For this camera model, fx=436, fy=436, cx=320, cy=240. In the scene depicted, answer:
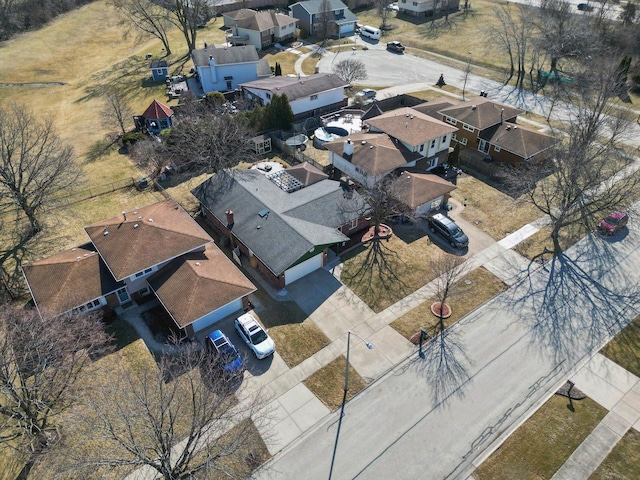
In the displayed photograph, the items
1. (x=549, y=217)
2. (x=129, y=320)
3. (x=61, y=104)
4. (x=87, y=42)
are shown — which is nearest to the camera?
(x=129, y=320)

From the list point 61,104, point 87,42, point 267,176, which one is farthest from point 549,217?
point 87,42

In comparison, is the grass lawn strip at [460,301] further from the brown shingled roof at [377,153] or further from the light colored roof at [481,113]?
the light colored roof at [481,113]

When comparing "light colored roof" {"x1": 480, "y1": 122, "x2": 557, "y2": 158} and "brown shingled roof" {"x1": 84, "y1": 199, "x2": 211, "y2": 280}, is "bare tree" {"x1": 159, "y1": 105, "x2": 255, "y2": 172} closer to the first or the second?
"brown shingled roof" {"x1": 84, "y1": 199, "x2": 211, "y2": 280}

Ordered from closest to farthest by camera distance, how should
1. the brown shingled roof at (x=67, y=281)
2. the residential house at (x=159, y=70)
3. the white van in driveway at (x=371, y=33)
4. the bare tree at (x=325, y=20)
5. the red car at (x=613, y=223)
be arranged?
the brown shingled roof at (x=67, y=281)
the red car at (x=613, y=223)
the residential house at (x=159, y=70)
the bare tree at (x=325, y=20)
the white van in driveway at (x=371, y=33)

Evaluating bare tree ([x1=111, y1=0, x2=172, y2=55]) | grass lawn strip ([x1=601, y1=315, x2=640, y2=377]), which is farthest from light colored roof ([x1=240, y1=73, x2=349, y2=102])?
grass lawn strip ([x1=601, y1=315, x2=640, y2=377])

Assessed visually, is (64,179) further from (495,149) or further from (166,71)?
(495,149)

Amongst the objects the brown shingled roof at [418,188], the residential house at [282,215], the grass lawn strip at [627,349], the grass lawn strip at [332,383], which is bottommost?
the grass lawn strip at [627,349]

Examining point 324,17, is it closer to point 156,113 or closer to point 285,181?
point 156,113

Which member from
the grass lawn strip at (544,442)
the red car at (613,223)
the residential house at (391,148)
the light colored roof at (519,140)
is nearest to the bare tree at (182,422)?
the grass lawn strip at (544,442)
